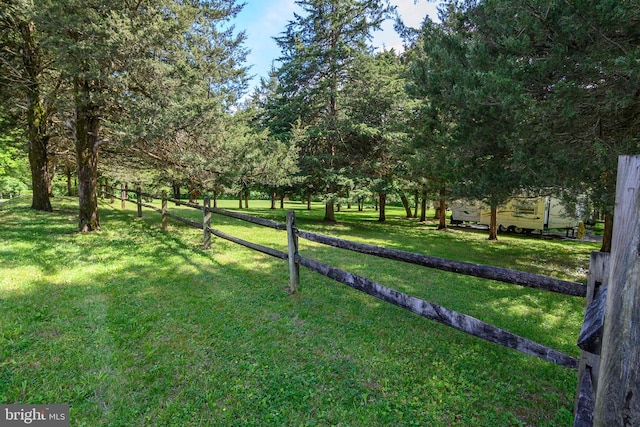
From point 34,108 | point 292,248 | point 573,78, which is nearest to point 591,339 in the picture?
point 292,248

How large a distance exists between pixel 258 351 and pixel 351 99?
13.6 meters

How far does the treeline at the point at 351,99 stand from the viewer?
4.18 metres

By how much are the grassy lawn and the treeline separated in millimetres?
2689

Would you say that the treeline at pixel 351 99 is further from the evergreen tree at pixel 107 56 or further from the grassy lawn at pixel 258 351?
the grassy lawn at pixel 258 351

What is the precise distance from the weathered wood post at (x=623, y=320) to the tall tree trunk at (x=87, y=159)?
425 inches

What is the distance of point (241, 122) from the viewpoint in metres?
12.1

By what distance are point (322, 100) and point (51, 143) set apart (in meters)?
12.8

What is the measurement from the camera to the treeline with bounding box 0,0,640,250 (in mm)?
4180

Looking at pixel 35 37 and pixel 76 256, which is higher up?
pixel 35 37

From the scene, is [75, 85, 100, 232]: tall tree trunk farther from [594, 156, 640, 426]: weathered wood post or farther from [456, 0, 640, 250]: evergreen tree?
[594, 156, 640, 426]: weathered wood post

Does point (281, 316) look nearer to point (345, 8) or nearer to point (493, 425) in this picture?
point (493, 425)

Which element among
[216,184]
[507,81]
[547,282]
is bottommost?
[547,282]

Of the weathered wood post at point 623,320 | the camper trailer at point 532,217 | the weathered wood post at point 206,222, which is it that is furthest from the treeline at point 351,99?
the camper trailer at point 532,217

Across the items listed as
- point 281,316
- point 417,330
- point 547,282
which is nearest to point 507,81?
point 547,282
